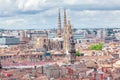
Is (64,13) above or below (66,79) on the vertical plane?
above

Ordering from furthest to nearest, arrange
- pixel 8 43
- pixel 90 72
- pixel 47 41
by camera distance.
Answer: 1. pixel 8 43
2. pixel 47 41
3. pixel 90 72

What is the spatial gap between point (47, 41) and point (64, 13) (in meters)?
7.40

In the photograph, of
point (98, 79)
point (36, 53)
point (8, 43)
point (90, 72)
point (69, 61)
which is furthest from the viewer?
point (8, 43)

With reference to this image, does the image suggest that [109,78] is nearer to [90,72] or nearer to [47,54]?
[90,72]

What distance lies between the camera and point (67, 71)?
57.3 m

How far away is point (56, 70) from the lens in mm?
56250

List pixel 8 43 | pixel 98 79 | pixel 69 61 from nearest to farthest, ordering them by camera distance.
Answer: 1. pixel 98 79
2. pixel 69 61
3. pixel 8 43

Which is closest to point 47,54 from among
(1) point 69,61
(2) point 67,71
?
(1) point 69,61

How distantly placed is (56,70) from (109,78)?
27.5 feet

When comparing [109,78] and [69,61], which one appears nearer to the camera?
[109,78]

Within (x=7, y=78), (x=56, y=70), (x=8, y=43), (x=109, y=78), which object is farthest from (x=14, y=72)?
(x=8, y=43)

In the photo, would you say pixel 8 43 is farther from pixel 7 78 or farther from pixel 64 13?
pixel 7 78

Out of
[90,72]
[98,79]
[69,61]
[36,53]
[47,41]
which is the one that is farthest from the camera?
[47,41]

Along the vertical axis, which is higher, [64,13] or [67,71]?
[64,13]
